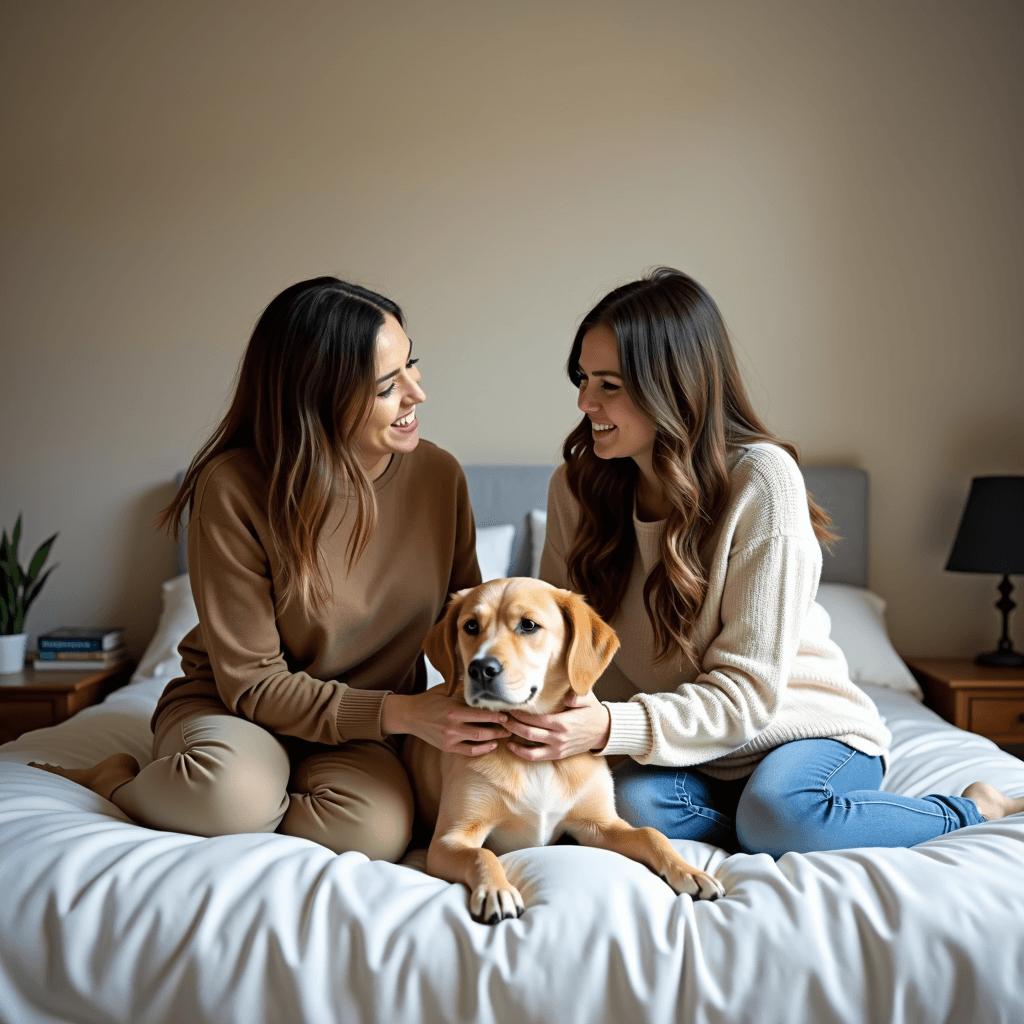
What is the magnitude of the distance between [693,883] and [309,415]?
1.07m

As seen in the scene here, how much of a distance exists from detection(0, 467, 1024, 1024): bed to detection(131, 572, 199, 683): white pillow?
5.40ft

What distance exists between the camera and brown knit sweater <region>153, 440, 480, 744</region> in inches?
65.9

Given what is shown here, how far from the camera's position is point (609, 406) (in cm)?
181

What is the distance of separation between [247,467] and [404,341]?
408 millimetres

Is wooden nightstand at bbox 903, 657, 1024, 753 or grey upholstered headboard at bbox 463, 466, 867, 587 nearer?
wooden nightstand at bbox 903, 657, 1024, 753

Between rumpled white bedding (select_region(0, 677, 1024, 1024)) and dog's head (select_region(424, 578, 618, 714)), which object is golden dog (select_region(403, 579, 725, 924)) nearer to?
dog's head (select_region(424, 578, 618, 714))

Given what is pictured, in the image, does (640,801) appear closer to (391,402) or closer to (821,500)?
(391,402)

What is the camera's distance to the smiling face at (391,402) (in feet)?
5.82

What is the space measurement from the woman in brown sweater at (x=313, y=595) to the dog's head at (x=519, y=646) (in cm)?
9

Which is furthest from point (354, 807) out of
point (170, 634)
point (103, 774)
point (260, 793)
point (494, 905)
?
point (170, 634)

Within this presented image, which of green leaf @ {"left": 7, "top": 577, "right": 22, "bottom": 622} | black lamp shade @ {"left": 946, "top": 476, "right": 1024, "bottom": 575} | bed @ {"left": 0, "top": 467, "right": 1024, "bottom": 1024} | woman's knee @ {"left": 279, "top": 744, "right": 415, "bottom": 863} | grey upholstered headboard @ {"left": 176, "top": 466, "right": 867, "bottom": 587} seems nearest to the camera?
bed @ {"left": 0, "top": 467, "right": 1024, "bottom": 1024}

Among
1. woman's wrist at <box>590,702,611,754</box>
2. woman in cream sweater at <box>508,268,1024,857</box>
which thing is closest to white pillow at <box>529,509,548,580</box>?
woman in cream sweater at <box>508,268,1024,857</box>

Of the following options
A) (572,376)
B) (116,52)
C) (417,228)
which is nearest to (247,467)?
(572,376)

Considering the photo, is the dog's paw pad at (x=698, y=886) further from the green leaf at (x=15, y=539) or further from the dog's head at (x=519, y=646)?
the green leaf at (x=15, y=539)
